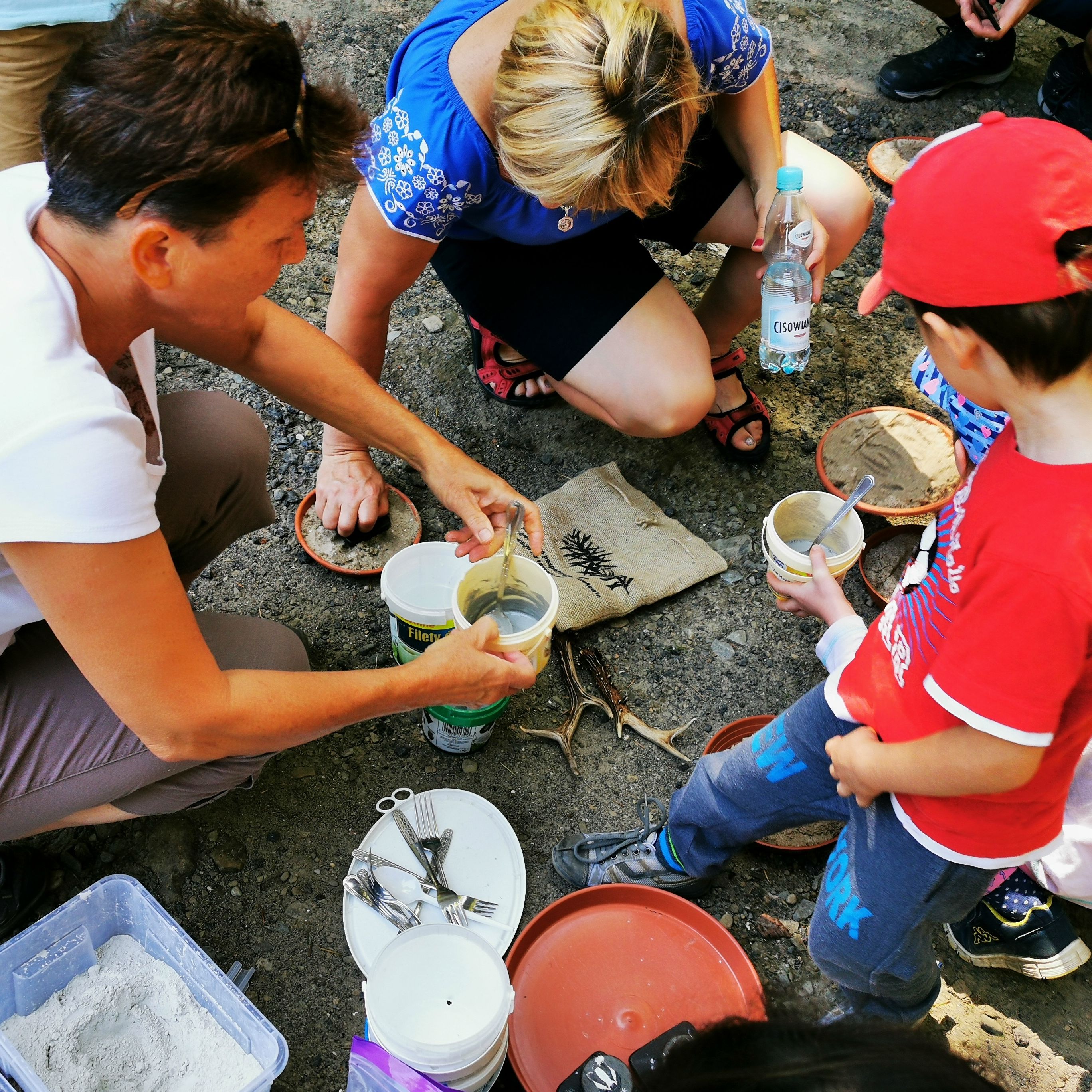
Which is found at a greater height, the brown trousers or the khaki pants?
the khaki pants

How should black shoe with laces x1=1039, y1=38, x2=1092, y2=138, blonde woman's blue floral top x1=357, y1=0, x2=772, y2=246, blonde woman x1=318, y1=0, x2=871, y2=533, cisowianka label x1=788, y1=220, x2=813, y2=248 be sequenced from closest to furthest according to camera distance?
1. blonde woman x1=318, y1=0, x2=871, y2=533
2. blonde woman's blue floral top x1=357, y1=0, x2=772, y2=246
3. cisowianka label x1=788, y1=220, x2=813, y2=248
4. black shoe with laces x1=1039, y1=38, x2=1092, y2=138

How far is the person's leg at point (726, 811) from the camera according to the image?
170 centimetres

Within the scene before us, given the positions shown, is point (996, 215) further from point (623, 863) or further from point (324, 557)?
point (324, 557)

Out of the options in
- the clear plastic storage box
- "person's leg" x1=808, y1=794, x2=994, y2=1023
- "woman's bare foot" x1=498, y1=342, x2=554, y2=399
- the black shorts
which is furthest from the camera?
"woman's bare foot" x1=498, y1=342, x2=554, y2=399

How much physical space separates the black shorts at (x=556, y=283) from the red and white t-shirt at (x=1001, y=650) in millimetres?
1231

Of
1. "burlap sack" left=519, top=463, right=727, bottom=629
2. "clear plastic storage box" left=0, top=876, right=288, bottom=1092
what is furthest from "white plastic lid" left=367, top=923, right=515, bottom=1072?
"burlap sack" left=519, top=463, right=727, bottom=629

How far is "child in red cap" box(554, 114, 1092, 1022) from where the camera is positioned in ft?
3.86

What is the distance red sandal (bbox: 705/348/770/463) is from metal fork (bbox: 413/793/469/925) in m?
1.39

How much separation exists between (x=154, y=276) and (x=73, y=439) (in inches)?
10.2

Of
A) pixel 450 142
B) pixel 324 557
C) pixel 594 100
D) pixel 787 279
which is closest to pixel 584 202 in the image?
pixel 594 100

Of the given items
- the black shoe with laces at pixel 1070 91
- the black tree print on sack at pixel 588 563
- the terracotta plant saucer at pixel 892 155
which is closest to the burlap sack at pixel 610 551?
the black tree print on sack at pixel 588 563

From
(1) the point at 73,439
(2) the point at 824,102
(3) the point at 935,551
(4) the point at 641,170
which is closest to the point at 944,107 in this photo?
(2) the point at 824,102

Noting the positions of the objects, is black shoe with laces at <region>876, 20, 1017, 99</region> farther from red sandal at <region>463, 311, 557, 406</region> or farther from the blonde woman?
red sandal at <region>463, 311, 557, 406</region>

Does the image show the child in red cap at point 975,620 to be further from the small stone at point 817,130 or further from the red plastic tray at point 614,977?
the small stone at point 817,130
